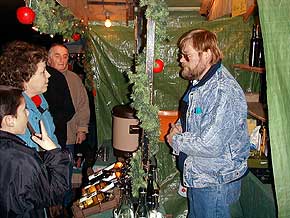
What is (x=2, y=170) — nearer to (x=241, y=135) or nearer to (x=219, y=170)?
(x=219, y=170)

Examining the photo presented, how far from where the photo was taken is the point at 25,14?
2869 mm

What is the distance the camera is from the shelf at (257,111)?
8.75 feet

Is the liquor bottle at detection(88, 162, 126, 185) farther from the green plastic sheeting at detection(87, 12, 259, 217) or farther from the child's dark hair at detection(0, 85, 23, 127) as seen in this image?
the green plastic sheeting at detection(87, 12, 259, 217)

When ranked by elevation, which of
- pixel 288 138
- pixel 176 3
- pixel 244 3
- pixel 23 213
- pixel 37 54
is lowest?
pixel 23 213

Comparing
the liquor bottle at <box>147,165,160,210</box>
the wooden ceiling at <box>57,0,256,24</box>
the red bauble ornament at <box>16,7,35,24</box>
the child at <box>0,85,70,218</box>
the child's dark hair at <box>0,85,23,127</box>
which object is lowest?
the liquor bottle at <box>147,165,160,210</box>

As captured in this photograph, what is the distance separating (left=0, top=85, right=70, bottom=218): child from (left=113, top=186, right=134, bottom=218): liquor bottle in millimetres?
323

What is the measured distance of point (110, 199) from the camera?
2.14 metres

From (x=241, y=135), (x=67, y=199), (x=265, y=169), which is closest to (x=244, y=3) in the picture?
(x=241, y=135)

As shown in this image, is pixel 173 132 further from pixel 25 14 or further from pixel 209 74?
pixel 25 14

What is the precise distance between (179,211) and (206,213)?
5.44ft

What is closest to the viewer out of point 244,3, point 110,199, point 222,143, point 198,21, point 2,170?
point 2,170

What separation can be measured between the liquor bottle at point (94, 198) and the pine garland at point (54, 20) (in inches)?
67.2

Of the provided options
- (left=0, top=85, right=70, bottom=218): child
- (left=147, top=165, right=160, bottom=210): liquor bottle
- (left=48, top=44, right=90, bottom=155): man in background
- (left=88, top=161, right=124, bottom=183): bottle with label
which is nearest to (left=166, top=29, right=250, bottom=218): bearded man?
(left=147, top=165, right=160, bottom=210): liquor bottle

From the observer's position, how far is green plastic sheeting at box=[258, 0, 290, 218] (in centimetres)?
105
